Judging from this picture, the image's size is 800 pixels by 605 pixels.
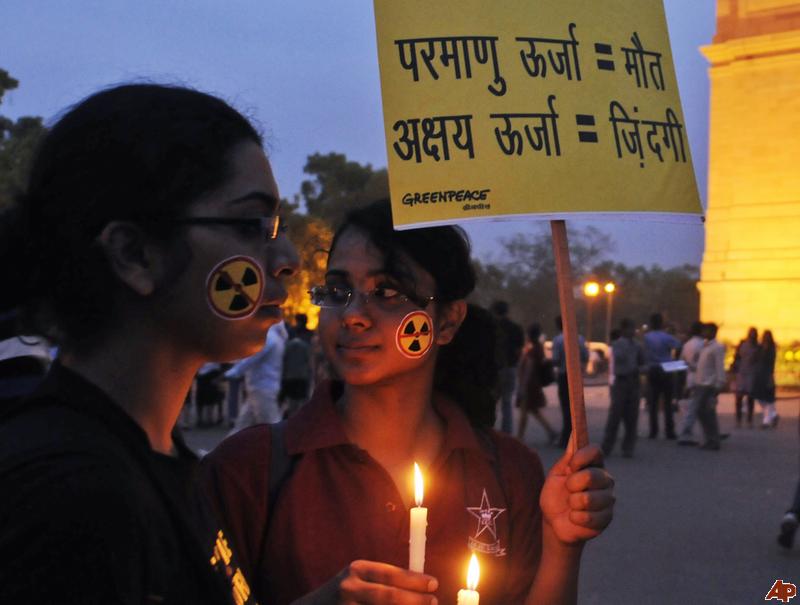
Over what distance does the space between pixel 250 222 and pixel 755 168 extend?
32.2m

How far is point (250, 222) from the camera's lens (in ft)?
5.53

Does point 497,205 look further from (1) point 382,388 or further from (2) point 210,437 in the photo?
(2) point 210,437

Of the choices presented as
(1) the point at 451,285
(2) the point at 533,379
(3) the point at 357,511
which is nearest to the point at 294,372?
(2) the point at 533,379

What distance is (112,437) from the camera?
1379 millimetres

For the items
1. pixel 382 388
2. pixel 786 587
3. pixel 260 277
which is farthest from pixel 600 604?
pixel 260 277

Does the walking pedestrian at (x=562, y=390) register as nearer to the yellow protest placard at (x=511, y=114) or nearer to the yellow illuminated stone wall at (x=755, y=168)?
the yellow protest placard at (x=511, y=114)

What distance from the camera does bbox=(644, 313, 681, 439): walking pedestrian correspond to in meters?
15.4

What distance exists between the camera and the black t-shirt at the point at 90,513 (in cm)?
117

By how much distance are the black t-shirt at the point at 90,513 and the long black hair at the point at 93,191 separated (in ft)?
0.46

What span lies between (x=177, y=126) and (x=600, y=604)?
17.8 feet

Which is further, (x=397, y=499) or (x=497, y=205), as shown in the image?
(x=397, y=499)

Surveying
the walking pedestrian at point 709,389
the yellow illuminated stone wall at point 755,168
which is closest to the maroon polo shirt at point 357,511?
the walking pedestrian at point 709,389

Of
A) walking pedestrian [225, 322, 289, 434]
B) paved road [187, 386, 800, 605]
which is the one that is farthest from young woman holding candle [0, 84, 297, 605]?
walking pedestrian [225, 322, 289, 434]

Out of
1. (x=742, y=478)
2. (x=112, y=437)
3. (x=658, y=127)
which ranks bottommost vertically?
(x=742, y=478)
